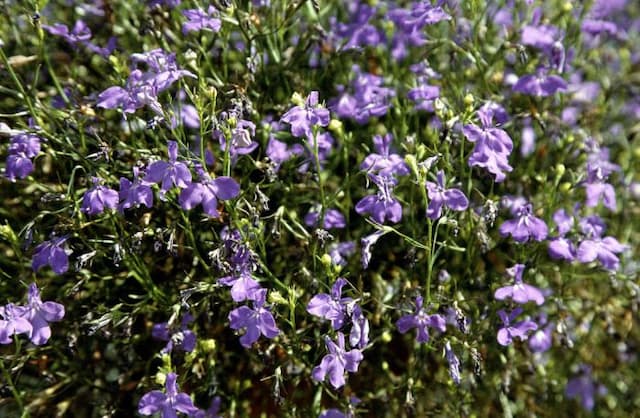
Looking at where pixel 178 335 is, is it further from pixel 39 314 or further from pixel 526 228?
pixel 526 228

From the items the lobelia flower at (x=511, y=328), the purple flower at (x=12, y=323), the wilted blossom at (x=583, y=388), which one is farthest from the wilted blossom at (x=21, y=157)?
the wilted blossom at (x=583, y=388)

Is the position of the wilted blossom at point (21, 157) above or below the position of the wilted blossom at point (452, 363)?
above

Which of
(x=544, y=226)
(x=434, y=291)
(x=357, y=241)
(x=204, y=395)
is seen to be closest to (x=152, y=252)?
(x=204, y=395)

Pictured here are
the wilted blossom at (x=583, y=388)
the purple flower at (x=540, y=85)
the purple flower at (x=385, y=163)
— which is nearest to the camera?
the purple flower at (x=385, y=163)

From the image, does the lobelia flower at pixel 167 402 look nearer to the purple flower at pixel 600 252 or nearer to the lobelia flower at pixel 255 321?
the lobelia flower at pixel 255 321

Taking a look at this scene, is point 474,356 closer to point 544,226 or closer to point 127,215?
point 544,226

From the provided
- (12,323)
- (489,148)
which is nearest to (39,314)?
(12,323)
